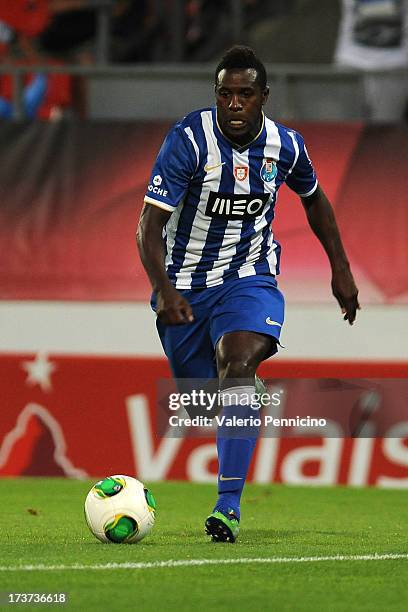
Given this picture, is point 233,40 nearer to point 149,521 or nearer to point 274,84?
point 274,84

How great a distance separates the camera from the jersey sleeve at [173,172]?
6.18 meters

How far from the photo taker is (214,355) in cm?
663

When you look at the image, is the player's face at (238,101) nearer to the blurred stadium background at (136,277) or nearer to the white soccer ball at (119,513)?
the white soccer ball at (119,513)

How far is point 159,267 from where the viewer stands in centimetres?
603

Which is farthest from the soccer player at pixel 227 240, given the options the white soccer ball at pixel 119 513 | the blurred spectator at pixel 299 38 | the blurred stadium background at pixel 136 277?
the blurred spectator at pixel 299 38

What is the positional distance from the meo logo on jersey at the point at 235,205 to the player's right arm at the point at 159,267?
11.7 inches

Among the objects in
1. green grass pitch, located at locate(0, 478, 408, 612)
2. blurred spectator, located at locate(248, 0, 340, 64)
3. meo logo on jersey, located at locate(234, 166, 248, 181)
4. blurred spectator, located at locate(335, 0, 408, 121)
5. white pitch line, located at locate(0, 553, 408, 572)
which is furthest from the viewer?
blurred spectator, located at locate(248, 0, 340, 64)

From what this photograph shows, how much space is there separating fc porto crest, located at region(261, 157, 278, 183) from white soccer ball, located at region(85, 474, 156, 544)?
4.99 feet

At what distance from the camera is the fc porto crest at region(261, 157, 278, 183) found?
6434 mm

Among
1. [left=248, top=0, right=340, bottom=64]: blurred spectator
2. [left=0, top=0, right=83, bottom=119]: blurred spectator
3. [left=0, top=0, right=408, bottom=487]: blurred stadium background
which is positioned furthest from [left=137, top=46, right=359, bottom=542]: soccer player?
[left=248, top=0, right=340, bottom=64]: blurred spectator

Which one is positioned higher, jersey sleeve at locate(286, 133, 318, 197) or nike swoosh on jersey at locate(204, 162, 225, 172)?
nike swoosh on jersey at locate(204, 162, 225, 172)

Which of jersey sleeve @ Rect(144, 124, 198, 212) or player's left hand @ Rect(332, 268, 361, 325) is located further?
player's left hand @ Rect(332, 268, 361, 325)

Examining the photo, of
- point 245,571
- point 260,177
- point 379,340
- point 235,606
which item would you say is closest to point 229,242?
point 260,177

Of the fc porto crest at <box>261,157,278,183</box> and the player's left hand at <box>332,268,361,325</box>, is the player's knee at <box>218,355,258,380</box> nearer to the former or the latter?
the player's left hand at <box>332,268,361,325</box>
